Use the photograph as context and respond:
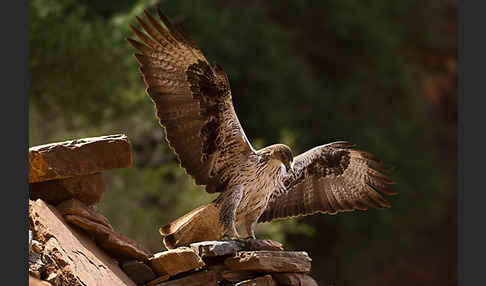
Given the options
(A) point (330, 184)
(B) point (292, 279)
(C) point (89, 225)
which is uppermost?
(A) point (330, 184)

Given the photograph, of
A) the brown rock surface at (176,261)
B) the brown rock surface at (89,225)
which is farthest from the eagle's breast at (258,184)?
the brown rock surface at (89,225)

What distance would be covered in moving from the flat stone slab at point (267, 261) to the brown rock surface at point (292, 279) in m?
0.04

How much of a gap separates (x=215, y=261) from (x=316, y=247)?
30.6 feet

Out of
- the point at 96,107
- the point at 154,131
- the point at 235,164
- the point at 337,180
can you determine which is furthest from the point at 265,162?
the point at 154,131

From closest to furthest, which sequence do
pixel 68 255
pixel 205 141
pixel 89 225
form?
pixel 68 255
pixel 89 225
pixel 205 141

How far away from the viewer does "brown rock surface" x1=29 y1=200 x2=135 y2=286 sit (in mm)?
3232

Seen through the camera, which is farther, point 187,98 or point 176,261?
point 187,98

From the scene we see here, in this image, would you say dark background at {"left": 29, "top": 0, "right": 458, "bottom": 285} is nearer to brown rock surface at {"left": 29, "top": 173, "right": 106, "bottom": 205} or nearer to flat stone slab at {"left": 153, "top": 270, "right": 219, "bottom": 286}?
brown rock surface at {"left": 29, "top": 173, "right": 106, "bottom": 205}

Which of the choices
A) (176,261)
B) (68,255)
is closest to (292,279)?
(176,261)

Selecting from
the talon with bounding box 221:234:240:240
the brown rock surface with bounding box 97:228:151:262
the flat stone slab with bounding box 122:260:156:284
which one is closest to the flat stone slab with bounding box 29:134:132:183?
the brown rock surface with bounding box 97:228:151:262

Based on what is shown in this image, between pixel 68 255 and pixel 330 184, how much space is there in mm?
1784

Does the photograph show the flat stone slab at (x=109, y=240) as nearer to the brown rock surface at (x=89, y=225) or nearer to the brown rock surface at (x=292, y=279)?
the brown rock surface at (x=89, y=225)

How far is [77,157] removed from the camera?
351 centimetres

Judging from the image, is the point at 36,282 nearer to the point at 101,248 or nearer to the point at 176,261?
the point at 101,248
